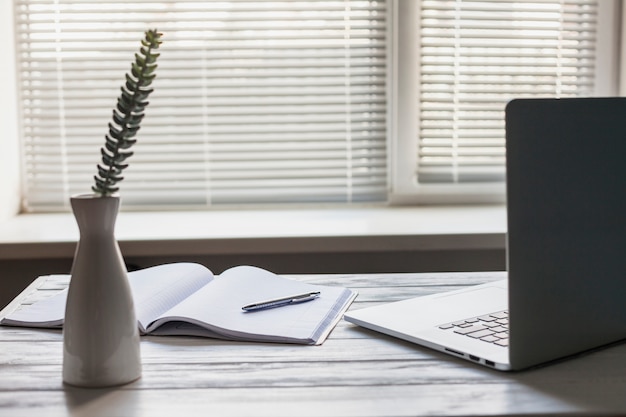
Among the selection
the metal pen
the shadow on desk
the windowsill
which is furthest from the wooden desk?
the windowsill

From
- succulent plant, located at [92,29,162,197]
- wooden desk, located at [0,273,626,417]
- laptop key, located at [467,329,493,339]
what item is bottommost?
wooden desk, located at [0,273,626,417]

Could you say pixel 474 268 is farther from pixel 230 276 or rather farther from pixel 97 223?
pixel 97 223

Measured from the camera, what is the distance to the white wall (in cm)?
211

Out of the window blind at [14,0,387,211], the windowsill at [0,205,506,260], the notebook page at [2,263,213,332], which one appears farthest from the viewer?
the window blind at [14,0,387,211]

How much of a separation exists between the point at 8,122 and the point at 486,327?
1.63 m

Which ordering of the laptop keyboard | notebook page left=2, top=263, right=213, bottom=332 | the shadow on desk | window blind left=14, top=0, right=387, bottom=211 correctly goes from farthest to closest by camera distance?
window blind left=14, top=0, right=387, bottom=211 < notebook page left=2, top=263, right=213, bottom=332 < the laptop keyboard < the shadow on desk

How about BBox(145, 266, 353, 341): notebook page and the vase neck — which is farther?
BBox(145, 266, 353, 341): notebook page

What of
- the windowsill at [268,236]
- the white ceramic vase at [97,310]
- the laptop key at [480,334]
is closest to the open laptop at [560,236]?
the laptop key at [480,334]

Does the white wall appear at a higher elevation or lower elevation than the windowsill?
higher

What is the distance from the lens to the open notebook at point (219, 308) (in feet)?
3.31

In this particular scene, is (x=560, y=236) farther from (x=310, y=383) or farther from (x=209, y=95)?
(x=209, y=95)

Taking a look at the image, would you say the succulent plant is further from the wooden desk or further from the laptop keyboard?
the laptop keyboard

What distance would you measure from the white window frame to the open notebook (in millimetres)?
1034

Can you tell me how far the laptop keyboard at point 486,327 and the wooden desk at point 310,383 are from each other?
0.07m
